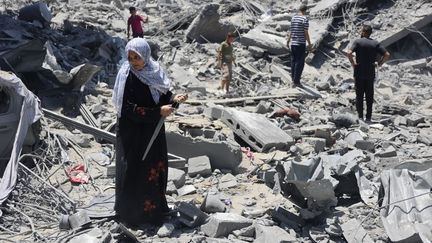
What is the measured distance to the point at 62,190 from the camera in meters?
6.82

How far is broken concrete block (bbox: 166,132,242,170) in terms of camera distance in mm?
7637

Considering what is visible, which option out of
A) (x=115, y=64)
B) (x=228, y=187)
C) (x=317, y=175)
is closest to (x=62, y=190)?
(x=228, y=187)

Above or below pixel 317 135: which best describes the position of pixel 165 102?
above

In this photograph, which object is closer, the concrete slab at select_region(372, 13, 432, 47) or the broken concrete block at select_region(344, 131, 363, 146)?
the broken concrete block at select_region(344, 131, 363, 146)

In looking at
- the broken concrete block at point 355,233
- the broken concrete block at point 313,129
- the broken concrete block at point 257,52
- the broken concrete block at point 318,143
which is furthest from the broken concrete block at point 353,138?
the broken concrete block at point 257,52

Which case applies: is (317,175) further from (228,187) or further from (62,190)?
(62,190)

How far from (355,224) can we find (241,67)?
7.60 metres

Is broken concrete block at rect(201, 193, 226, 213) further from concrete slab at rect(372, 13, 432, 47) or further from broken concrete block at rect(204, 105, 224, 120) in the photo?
concrete slab at rect(372, 13, 432, 47)

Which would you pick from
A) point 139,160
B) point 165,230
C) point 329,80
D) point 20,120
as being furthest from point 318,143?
point 329,80

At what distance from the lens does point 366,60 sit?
9.55m

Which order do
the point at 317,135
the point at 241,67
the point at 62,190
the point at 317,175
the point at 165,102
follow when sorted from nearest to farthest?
the point at 165,102 → the point at 317,175 → the point at 62,190 → the point at 317,135 → the point at 241,67

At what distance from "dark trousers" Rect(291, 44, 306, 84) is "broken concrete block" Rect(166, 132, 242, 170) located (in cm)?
454

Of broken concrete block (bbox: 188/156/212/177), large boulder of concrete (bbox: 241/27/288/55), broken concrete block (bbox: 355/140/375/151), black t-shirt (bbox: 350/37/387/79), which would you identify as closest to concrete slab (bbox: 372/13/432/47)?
large boulder of concrete (bbox: 241/27/288/55)

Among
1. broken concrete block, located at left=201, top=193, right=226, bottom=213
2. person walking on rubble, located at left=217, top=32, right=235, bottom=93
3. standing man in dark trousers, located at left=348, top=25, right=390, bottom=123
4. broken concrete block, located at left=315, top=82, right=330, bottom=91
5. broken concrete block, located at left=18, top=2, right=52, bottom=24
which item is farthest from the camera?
broken concrete block, located at left=18, top=2, right=52, bottom=24
